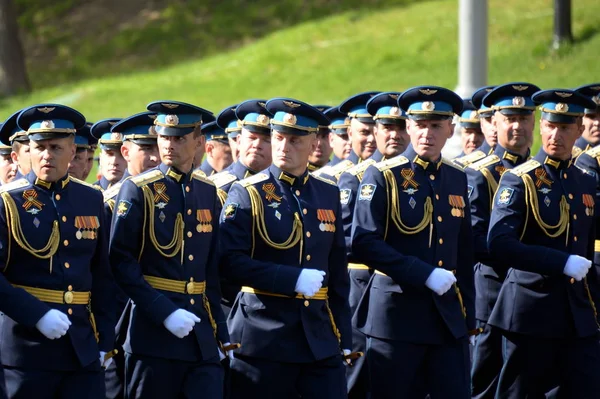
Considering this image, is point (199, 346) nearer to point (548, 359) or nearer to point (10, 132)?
point (10, 132)

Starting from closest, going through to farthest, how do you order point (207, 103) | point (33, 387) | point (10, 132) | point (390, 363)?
point (33, 387) → point (10, 132) → point (390, 363) → point (207, 103)

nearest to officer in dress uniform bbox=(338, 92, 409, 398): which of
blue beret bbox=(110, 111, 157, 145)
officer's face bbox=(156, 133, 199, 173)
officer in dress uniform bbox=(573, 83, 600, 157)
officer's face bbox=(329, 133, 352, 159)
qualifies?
blue beret bbox=(110, 111, 157, 145)

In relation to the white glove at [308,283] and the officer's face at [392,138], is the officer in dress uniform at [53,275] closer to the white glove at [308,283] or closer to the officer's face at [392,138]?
the white glove at [308,283]

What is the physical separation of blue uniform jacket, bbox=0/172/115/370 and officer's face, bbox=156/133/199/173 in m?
0.53

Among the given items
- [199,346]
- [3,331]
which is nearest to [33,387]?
[3,331]

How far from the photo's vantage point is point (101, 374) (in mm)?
6750

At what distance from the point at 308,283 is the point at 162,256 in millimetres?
838

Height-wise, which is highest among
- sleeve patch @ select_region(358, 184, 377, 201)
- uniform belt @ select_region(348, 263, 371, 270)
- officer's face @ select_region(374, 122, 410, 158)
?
officer's face @ select_region(374, 122, 410, 158)

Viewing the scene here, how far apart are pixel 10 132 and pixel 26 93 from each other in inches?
820

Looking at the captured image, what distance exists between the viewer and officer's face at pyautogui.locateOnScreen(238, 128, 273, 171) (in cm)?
825

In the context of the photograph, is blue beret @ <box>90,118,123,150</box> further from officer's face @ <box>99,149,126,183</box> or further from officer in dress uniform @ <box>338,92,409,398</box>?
officer in dress uniform @ <box>338,92,409,398</box>

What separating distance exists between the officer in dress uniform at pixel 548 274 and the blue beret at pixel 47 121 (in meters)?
2.96

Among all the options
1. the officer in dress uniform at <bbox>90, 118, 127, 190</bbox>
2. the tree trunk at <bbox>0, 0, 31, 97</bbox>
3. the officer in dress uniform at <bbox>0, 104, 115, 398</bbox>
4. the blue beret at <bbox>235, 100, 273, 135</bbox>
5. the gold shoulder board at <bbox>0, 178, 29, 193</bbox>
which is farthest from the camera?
the tree trunk at <bbox>0, 0, 31, 97</bbox>

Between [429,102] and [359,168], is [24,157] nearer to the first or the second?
[429,102]
